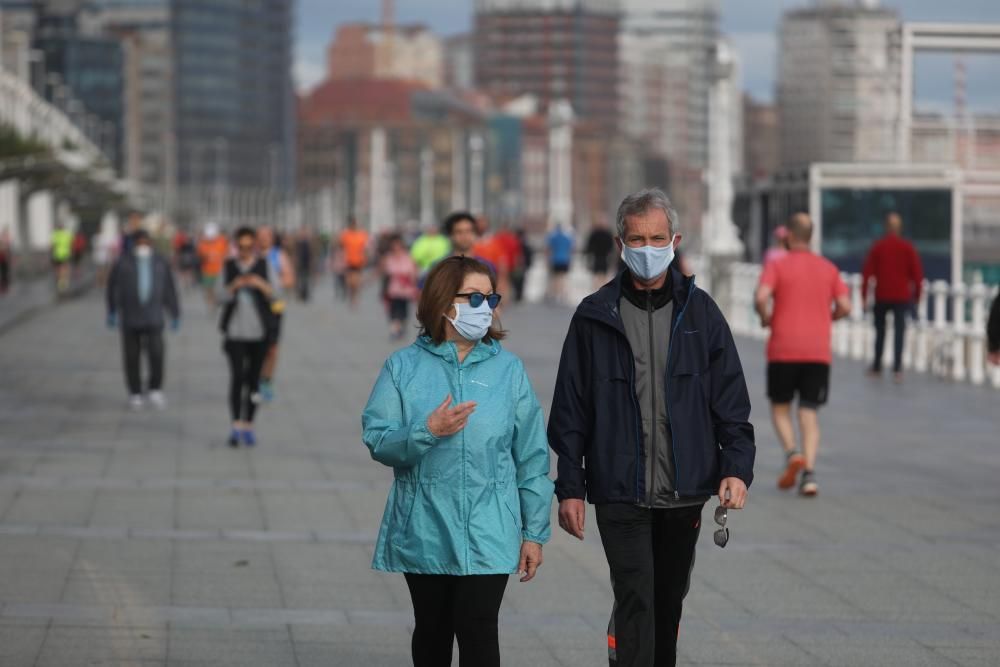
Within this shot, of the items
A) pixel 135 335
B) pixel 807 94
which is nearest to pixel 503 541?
pixel 135 335

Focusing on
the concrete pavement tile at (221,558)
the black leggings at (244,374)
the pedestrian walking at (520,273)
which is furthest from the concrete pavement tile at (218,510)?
the pedestrian walking at (520,273)

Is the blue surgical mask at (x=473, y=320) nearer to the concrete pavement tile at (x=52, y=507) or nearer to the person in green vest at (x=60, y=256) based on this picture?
the concrete pavement tile at (x=52, y=507)

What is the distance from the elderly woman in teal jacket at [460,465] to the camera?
5.39m

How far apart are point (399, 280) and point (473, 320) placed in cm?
2102

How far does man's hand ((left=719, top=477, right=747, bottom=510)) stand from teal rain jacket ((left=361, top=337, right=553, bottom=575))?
493mm

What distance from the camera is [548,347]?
85.3ft

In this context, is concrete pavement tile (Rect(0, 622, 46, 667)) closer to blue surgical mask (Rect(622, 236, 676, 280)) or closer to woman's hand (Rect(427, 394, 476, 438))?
woman's hand (Rect(427, 394, 476, 438))

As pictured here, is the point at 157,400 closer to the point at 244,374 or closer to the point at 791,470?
the point at 244,374

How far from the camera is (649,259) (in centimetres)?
562

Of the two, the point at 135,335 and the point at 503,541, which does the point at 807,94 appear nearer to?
the point at 135,335

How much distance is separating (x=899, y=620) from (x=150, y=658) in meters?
2.88

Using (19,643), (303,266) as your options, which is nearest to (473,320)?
(19,643)

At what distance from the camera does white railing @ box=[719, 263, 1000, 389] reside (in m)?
21.9

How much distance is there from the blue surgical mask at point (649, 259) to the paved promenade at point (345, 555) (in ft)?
6.90
